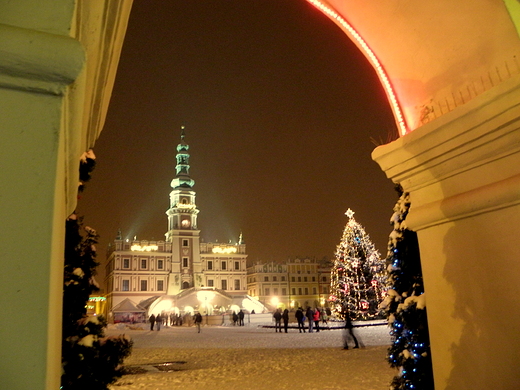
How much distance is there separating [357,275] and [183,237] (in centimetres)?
4575

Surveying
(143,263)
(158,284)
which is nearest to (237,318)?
(158,284)

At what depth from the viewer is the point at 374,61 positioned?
382 centimetres

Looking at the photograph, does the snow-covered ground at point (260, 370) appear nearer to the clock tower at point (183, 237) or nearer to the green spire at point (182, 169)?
the clock tower at point (183, 237)

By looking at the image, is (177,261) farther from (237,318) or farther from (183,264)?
(237,318)

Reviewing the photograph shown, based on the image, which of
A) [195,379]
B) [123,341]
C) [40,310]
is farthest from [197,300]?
[40,310]

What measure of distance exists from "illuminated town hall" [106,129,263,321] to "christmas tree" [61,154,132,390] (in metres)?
57.2

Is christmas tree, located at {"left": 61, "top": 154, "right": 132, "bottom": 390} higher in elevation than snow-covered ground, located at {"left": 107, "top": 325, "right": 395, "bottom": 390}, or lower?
higher

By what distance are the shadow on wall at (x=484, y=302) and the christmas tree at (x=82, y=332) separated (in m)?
3.08

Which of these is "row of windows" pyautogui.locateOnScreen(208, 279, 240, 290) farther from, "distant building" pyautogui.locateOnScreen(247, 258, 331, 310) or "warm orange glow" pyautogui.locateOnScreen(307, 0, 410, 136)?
"warm orange glow" pyautogui.locateOnScreen(307, 0, 410, 136)

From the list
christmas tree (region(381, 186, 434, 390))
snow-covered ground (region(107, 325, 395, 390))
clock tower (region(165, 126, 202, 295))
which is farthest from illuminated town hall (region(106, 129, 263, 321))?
christmas tree (region(381, 186, 434, 390))

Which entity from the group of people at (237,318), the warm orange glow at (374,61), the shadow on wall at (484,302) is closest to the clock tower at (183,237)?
the group of people at (237,318)

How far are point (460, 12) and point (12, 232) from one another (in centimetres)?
302

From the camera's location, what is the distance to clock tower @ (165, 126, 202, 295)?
2776 inches

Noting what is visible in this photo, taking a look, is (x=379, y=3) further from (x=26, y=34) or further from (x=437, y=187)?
(x=26, y=34)
